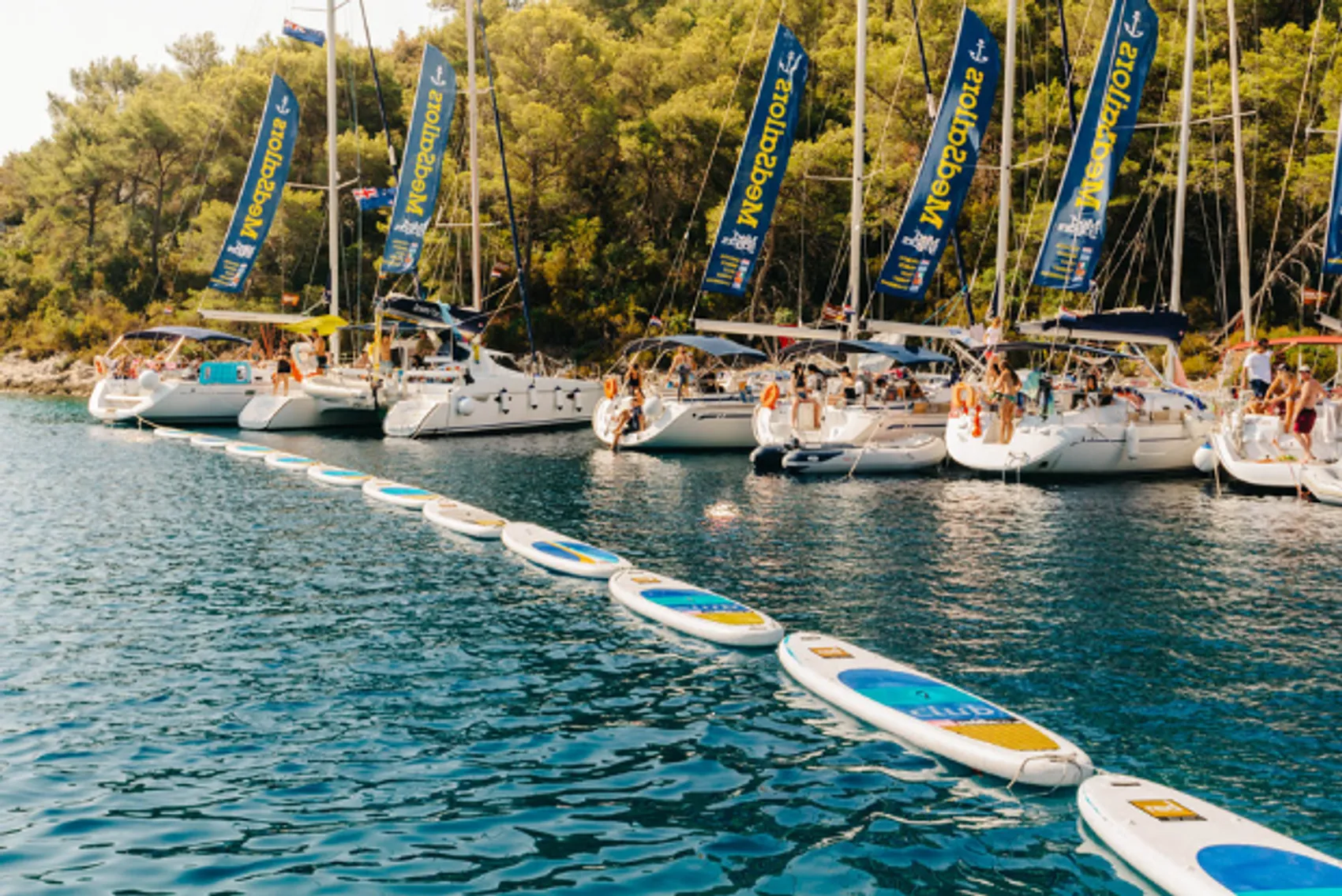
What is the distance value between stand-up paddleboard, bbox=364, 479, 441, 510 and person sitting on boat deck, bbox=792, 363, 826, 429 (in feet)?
31.6

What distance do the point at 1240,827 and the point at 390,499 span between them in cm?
1832

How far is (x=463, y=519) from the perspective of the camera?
21.2 meters

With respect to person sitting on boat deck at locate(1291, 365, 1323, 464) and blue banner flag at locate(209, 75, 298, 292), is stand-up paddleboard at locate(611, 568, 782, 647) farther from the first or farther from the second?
blue banner flag at locate(209, 75, 298, 292)

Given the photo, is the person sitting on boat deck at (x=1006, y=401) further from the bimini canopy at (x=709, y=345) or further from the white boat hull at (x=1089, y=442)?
the bimini canopy at (x=709, y=345)

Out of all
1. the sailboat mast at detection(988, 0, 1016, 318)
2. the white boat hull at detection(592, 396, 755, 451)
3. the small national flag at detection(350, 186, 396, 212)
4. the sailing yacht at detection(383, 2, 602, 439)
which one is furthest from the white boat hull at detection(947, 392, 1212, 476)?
the small national flag at detection(350, 186, 396, 212)

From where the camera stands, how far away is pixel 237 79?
6850 cm

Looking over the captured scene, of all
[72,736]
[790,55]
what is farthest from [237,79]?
[72,736]

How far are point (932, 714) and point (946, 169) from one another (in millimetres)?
24340

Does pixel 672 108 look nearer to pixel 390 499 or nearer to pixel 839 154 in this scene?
pixel 839 154

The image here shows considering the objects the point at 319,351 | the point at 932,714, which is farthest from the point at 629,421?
the point at 932,714

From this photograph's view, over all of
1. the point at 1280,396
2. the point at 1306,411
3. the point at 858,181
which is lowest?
the point at 1306,411

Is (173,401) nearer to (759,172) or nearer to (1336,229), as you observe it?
(759,172)

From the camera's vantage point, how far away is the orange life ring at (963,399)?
92.3ft

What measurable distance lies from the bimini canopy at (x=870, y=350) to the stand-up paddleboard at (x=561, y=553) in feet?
44.7
